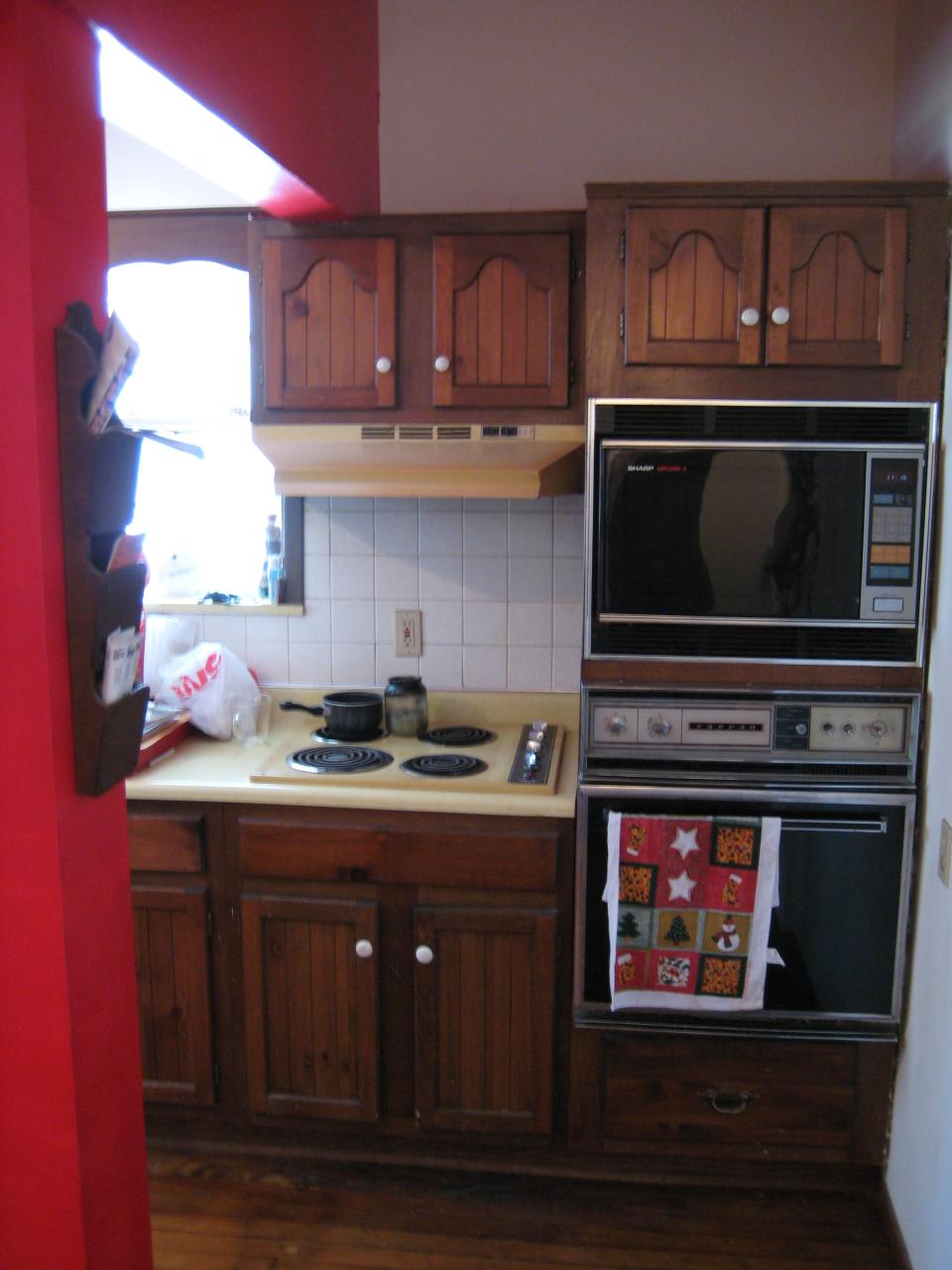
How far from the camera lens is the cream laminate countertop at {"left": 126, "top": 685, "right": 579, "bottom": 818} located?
7.04 ft

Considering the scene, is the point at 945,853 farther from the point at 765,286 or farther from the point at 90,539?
the point at 90,539

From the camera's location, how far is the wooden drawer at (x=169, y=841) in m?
2.23

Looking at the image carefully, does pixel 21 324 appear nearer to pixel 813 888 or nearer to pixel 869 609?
pixel 869 609

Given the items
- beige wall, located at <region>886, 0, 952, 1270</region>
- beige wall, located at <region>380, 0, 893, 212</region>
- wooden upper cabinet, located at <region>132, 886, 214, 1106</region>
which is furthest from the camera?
beige wall, located at <region>380, 0, 893, 212</region>

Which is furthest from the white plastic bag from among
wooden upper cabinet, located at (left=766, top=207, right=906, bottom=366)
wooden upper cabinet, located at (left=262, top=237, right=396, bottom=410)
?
wooden upper cabinet, located at (left=766, top=207, right=906, bottom=366)

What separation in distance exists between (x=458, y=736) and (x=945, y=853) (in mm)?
1149

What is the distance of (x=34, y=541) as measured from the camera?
1196mm

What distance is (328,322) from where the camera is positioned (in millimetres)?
2266

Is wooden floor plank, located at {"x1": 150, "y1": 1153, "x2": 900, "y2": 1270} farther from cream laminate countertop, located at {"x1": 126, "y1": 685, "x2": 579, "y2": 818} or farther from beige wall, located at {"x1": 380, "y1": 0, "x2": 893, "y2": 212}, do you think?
beige wall, located at {"x1": 380, "y1": 0, "x2": 893, "y2": 212}

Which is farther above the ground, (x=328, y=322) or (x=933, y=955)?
(x=328, y=322)

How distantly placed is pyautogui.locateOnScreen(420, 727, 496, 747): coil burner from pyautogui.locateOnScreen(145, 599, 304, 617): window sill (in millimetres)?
530

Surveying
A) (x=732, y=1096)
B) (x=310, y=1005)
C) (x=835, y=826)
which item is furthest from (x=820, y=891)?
(x=310, y=1005)

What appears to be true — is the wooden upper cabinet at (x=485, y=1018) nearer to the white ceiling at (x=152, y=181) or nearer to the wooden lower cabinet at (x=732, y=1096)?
the wooden lower cabinet at (x=732, y=1096)

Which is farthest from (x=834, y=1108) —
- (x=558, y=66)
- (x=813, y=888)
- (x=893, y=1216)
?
(x=558, y=66)
